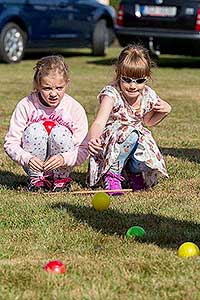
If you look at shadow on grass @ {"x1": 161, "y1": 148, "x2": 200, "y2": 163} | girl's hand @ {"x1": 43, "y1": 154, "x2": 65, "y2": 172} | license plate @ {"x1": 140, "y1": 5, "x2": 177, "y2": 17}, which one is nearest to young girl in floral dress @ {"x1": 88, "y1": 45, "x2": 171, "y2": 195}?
girl's hand @ {"x1": 43, "y1": 154, "x2": 65, "y2": 172}

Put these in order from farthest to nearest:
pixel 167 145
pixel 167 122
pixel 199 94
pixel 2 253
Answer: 1. pixel 199 94
2. pixel 167 122
3. pixel 167 145
4. pixel 2 253

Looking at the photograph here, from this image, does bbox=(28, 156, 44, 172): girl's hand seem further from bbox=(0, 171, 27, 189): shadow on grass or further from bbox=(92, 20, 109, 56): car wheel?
bbox=(92, 20, 109, 56): car wheel

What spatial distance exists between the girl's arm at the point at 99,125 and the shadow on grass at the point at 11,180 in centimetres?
81

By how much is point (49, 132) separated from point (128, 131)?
562mm

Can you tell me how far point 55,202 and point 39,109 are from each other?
0.88m

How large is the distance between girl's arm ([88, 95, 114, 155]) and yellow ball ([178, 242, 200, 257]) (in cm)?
135

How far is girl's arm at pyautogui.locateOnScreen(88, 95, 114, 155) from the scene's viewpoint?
5762 millimetres

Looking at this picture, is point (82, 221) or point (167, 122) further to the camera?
point (167, 122)

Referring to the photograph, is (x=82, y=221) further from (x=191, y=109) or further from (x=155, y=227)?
(x=191, y=109)

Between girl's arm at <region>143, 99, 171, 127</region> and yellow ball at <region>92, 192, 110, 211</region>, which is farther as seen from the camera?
girl's arm at <region>143, 99, 171, 127</region>

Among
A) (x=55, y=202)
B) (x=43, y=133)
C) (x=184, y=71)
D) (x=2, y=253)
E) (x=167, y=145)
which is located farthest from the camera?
(x=184, y=71)

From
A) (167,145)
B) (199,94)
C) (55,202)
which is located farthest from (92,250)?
(199,94)

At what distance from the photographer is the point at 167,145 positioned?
8.27 m

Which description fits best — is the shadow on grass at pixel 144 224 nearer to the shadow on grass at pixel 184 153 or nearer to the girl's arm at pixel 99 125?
the girl's arm at pixel 99 125
